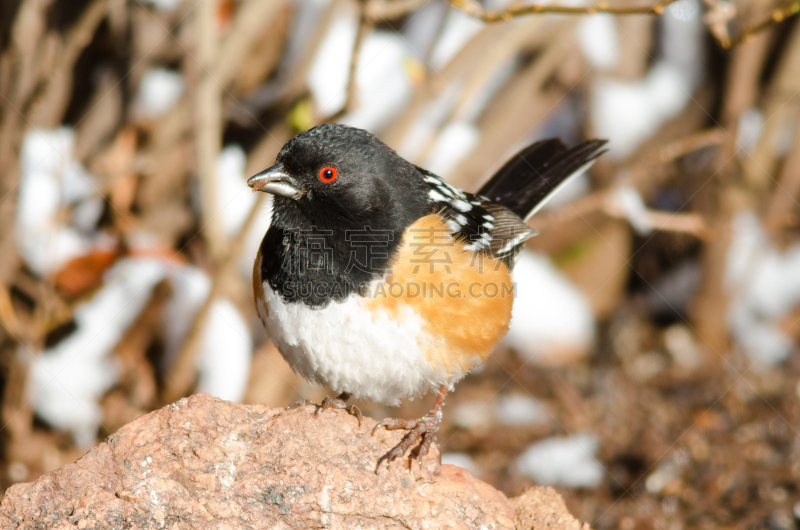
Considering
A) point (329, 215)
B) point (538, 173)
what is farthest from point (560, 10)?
point (329, 215)

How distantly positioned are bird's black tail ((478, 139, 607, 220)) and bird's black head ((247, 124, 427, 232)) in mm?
895

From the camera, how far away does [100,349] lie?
352 centimetres

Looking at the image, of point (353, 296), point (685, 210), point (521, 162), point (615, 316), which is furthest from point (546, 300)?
point (353, 296)

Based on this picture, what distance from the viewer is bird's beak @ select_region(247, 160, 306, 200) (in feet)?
6.73

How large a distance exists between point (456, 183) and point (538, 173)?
0.89 metres

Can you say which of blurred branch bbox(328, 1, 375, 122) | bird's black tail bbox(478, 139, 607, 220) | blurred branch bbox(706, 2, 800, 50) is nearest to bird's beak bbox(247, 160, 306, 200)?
blurred branch bbox(328, 1, 375, 122)

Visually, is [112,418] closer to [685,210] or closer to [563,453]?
[563,453]

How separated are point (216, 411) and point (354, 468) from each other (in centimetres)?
38

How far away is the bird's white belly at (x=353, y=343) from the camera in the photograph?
1.94 meters

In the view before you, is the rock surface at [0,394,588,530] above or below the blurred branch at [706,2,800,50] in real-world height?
below

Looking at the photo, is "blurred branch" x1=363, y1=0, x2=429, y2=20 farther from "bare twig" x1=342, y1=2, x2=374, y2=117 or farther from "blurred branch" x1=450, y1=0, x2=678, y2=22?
"blurred branch" x1=450, y1=0, x2=678, y2=22

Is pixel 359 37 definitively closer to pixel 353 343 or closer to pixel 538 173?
pixel 538 173

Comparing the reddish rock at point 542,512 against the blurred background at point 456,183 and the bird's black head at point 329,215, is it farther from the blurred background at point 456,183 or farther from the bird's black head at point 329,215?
the blurred background at point 456,183

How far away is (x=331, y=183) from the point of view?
6.79 feet
